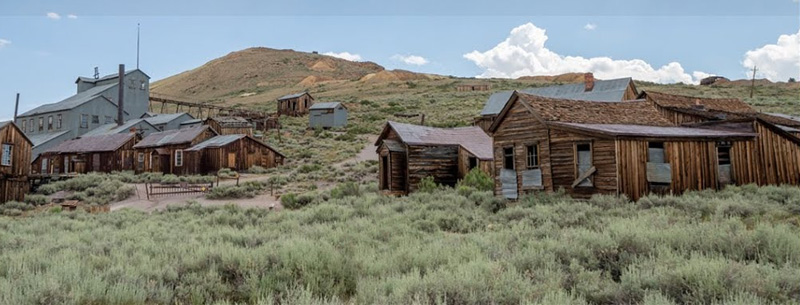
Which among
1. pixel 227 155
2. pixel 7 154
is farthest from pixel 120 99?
pixel 7 154

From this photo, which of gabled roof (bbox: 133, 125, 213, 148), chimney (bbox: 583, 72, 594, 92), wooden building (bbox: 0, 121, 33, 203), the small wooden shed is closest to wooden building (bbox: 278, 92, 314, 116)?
the small wooden shed

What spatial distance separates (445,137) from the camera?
946 inches

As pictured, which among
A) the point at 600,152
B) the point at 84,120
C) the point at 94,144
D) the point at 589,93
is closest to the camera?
the point at 600,152

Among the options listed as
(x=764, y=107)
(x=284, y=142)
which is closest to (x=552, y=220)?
(x=284, y=142)

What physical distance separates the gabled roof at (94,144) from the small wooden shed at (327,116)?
18.9 meters

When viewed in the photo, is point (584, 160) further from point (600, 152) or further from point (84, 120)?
point (84, 120)

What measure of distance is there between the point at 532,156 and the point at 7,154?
2931cm

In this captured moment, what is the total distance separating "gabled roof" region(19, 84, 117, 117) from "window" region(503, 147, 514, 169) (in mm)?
47342

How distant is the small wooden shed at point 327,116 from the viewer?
53406mm

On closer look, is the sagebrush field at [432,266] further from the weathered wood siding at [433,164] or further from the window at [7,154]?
the window at [7,154]

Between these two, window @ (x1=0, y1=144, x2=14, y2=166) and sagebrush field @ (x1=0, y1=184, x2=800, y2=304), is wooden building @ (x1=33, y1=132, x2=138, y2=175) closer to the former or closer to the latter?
window @ (x1=0, y1=144, x2=14, y2=166)

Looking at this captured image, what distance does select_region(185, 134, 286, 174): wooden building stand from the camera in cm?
3544

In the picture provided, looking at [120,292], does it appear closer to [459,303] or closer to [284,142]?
[459,303]

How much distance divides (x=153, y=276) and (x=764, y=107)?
58248 mm
